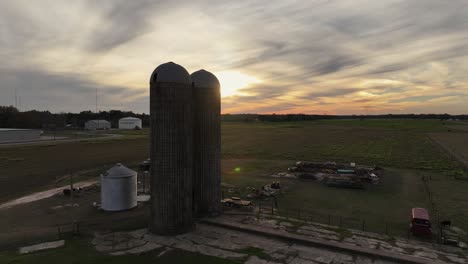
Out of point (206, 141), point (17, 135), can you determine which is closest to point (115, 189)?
point (206, 141)

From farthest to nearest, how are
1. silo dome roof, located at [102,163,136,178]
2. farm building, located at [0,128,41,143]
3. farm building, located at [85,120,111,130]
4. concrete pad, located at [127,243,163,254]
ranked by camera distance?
farm building, located at [85,120,111,130], farm building, located at [0,128,41,143], silo dome roof, located at [102,163,136,178], concrete pad, located at [127,243,163,254]

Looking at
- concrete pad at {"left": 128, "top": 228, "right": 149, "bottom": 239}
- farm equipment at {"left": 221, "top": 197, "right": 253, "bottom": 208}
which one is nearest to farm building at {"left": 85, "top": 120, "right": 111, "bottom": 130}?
farm equipment at {"left": 221, "top": 197, "right": 253, "bottom": 208}

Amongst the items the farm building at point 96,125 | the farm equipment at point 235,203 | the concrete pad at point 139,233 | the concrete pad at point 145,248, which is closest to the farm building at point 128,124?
the farm building at point 96,125

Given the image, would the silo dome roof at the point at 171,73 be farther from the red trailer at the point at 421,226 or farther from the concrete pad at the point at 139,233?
the red trailer at the point at 421,226

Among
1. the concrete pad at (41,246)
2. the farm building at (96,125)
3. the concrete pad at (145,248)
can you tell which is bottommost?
the concrete pad at (145,248)

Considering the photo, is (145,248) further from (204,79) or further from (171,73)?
(204,79)

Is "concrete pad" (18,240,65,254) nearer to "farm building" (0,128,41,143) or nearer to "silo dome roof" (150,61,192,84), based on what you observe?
"silo dome roof" (150,61,192,84)
